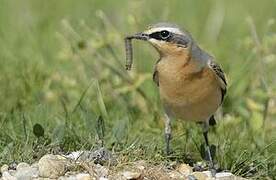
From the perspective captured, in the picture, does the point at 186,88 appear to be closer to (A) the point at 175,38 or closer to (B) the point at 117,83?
(A) the point at 175,38

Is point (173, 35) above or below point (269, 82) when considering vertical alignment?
above

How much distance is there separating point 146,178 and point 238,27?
15.1ft

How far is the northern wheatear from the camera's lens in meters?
6.19

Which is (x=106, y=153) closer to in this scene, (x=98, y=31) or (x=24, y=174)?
(x=24, y=174)

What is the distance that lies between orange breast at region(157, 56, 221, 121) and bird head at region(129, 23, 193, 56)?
3.3 inches

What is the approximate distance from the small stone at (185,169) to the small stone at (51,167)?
846 mm

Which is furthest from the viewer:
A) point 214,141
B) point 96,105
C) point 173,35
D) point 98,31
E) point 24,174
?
point 98,31

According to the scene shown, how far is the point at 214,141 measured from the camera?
22.1 ft

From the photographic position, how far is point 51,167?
17.8 ft

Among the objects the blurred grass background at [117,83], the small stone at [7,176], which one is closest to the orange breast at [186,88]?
the blurred grass background at [117,83]

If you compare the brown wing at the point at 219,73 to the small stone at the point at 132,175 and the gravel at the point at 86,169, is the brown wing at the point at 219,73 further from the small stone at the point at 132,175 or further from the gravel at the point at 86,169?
the small stone at the point at 132,175

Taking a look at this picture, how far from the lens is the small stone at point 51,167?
5.41 m

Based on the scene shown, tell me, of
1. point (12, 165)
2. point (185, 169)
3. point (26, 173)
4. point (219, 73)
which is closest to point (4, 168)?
point (12, 165)

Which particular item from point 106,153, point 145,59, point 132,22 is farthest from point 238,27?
point 106,153
